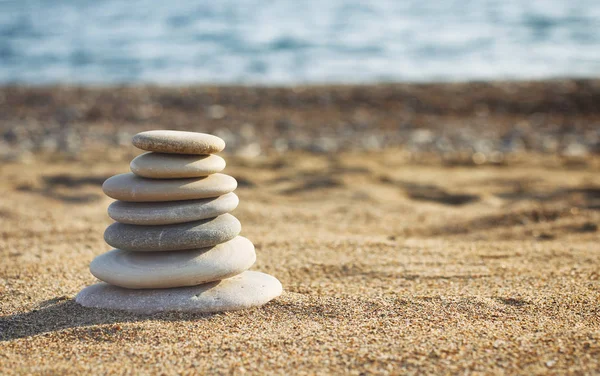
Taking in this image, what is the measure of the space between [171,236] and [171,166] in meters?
0.34

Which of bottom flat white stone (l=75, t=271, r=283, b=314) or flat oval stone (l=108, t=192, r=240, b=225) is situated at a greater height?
flat oval stone (l=108, t=192, r=240, b=225)

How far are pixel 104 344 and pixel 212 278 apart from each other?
613 mm

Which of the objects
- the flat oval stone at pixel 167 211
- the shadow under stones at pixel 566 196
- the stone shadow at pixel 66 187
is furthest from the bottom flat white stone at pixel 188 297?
the shadow under stones at pixel 566 196

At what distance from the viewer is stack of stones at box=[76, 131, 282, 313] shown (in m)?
3.12

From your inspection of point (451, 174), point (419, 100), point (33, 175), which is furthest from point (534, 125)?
point (33, 175)

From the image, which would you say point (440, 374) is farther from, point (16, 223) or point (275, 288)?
point (16, 223)

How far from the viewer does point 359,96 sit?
997 cm

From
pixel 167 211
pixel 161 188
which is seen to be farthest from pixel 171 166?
pixel 167 211

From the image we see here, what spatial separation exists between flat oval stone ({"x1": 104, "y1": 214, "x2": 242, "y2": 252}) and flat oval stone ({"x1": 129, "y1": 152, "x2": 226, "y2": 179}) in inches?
9.8

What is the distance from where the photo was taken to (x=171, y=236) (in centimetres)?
312

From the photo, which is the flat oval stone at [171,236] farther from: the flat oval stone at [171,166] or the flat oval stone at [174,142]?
the flat oval stone at [174,142]

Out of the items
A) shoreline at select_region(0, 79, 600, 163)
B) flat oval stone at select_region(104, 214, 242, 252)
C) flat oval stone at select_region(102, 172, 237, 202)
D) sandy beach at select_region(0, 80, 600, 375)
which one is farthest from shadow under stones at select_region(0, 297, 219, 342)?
shoreline at select_region(0, 79, 600, 163)

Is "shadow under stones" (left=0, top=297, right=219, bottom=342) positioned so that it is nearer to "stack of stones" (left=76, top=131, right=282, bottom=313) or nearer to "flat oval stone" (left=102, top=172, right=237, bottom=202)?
"stack of stones" (left=76, top=131, right=282, bottom=313)

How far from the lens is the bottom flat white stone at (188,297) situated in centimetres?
309
